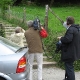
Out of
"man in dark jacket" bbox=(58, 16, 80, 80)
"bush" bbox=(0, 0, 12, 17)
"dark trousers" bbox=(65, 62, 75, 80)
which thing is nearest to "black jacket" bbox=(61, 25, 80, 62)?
"man in dark jacket" bbox=(58, 16, 80, 80)

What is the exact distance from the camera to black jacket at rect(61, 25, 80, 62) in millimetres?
7645

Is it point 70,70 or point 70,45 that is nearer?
point 70,45

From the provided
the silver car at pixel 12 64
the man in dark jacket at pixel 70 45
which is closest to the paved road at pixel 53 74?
the man in dark jacket at pixel 70 45

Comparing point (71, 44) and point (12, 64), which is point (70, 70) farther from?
point (12, 64)

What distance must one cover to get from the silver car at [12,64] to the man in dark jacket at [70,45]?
1643 millimetres

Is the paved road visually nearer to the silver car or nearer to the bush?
the silver car

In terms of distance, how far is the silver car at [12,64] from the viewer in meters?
6.13

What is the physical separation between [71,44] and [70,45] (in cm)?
4

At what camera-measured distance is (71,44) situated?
775 cm

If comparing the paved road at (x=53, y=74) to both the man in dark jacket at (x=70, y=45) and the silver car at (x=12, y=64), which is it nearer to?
the man in dark jacket at (x=70, y=45)

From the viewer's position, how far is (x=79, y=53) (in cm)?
787

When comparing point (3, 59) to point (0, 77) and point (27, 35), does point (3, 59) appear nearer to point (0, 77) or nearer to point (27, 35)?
point (0, 77)

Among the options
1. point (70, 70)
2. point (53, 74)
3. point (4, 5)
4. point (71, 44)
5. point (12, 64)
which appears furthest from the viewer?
point (4, 5)

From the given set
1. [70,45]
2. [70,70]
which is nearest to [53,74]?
[70,70]
